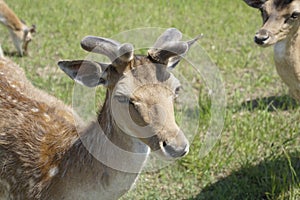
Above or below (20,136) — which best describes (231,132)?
below

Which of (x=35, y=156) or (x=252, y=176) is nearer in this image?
(x=35, y=156)

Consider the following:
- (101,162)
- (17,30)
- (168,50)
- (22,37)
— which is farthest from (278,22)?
(17,30)

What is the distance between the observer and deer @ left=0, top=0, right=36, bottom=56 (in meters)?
7.66

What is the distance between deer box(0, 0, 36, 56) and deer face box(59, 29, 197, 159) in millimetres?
4636

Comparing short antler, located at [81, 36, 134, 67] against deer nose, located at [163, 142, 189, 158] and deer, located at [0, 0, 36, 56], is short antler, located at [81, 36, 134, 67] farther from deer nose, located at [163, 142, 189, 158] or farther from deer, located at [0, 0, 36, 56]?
deer, located at [0, 0, 36, 56]

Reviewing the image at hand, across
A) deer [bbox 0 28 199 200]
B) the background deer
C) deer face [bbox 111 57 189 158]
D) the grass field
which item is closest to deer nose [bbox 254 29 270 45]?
the background deer

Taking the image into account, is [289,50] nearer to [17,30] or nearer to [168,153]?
[168,153]

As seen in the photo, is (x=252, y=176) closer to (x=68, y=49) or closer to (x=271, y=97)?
(x=271, y=97)

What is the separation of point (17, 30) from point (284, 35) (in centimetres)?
445

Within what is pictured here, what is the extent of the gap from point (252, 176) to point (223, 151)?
42 cm

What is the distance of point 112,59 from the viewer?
3066 millimetres

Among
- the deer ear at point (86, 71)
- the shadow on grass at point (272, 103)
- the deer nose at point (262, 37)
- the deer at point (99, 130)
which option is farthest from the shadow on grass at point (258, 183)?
the deer ear at point (86, 71)

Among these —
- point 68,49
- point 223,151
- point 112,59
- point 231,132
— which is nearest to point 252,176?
point 223,151

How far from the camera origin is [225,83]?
6.56 meters
